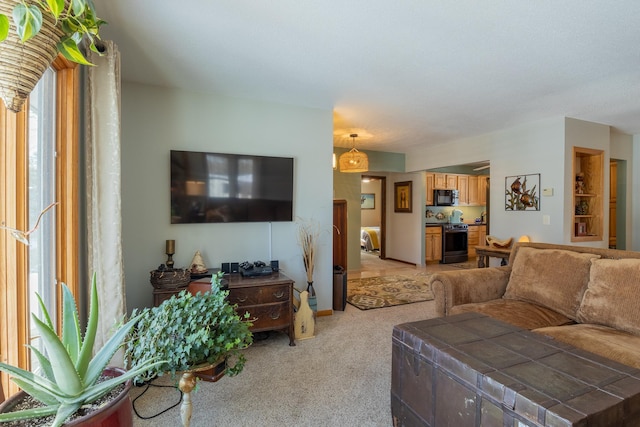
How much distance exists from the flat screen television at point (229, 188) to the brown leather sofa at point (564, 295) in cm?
174

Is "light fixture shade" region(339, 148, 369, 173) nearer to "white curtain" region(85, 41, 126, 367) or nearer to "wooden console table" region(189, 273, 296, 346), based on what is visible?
"wooden console table" region(189, 273, 296, 346)

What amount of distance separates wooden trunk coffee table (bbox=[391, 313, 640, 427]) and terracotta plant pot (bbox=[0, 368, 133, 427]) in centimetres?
122

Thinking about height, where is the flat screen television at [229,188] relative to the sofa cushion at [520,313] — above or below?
above

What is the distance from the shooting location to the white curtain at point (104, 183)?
2.00m

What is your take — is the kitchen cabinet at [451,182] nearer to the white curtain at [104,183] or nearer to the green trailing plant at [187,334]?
the white curtain at [104,183]

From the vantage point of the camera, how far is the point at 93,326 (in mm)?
1082

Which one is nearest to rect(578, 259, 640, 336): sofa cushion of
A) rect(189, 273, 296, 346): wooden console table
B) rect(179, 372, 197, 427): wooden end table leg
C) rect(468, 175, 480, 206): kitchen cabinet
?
rect(189, 273, 296, 346): wooden console table

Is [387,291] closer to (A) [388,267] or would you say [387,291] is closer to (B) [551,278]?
(A) [388,267]

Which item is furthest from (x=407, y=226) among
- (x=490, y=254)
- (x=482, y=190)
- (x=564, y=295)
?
(x=564, y=295)

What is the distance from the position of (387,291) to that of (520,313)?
255 cm

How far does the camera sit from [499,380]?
46.0 inches

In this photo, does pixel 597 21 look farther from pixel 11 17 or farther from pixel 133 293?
pixel 133 293

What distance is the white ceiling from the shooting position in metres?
1.79

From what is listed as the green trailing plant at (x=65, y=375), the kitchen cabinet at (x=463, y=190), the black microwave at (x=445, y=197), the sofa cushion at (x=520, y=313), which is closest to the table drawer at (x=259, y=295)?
the sofa cushion at (x=520, y=313)
